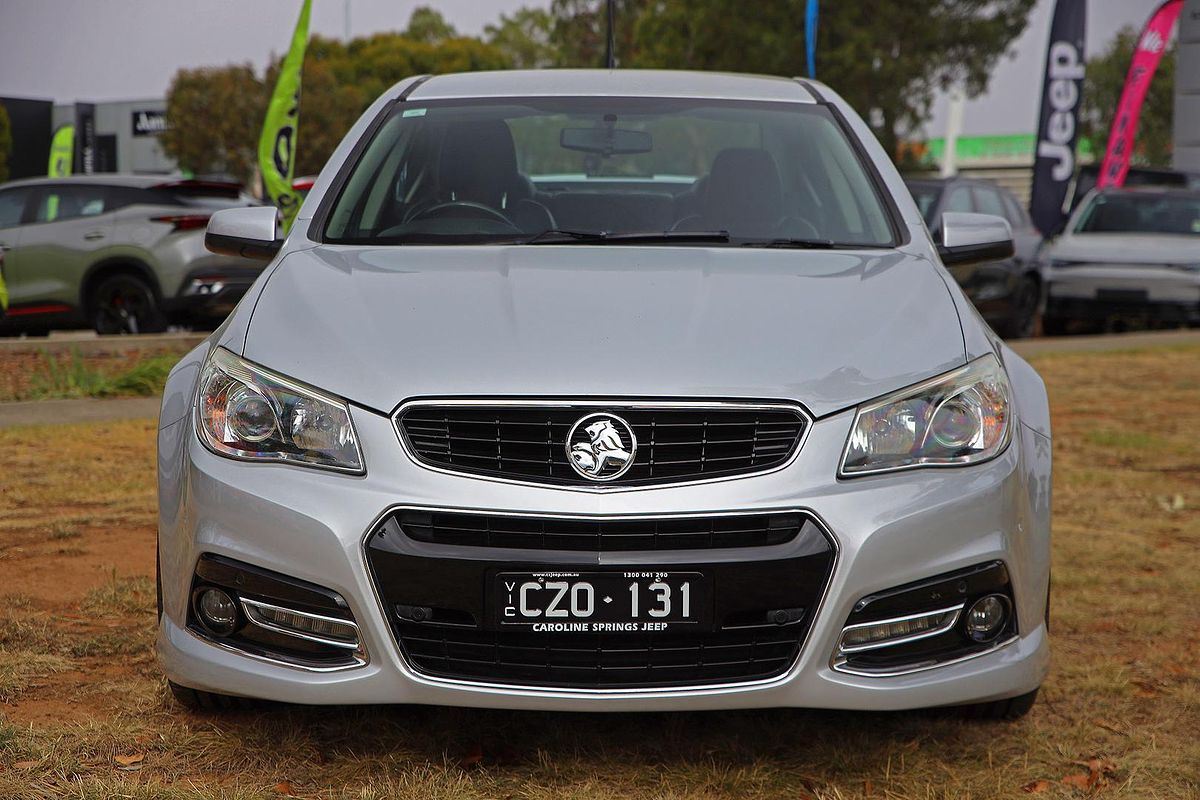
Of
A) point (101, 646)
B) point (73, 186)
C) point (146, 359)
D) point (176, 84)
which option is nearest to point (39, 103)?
point (176, 84)

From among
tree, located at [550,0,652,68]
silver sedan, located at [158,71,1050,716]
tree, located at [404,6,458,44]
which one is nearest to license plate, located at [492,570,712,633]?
silver sedan, located at [158,71,1050,716]

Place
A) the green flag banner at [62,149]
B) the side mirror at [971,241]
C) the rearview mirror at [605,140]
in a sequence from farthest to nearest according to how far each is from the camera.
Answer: the green flag banner at [62,149] < the rearview mirror at [605,140] < the side mirror at [971,241]

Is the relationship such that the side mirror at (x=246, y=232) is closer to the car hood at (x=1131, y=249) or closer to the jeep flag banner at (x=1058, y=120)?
the car hood at (x=1131, y=249)

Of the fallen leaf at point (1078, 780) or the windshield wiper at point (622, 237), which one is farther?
the windshield wiper at point (622, 237)

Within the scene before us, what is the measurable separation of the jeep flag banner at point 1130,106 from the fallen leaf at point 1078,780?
18579mm

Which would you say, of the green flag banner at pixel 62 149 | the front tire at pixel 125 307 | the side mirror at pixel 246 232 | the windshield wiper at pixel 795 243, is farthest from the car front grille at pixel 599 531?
the green flag banner at pixel 62 149

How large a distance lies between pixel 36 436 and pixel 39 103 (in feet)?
145

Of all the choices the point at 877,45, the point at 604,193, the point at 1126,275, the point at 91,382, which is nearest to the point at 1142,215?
the point at 1126,275

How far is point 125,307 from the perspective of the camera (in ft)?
37.1

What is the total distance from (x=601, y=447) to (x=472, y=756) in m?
0.82

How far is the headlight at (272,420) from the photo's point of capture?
265cm

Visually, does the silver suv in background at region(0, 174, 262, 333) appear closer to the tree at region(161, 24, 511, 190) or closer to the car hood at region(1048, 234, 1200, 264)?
the car hood at region(1048, 234, 1200, 264)

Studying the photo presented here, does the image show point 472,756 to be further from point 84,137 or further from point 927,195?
point 84,137

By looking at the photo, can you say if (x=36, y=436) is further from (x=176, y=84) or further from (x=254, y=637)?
(x=176, y=84)
